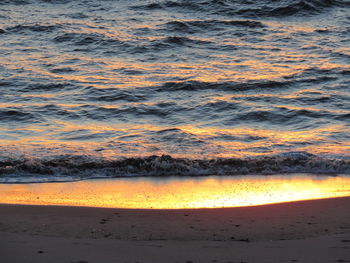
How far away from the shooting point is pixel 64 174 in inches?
322

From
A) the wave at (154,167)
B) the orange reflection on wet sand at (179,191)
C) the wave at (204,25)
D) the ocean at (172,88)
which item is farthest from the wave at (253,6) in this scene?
the orange reflection on wet sand at (179,191)

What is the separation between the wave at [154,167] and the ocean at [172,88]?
0.02 metres

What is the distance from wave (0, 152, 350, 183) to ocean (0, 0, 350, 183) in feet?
0.07

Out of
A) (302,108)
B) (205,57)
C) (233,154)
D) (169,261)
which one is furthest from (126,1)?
(169,261)

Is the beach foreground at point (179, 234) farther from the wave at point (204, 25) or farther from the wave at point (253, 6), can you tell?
the wave at point (253, 6)

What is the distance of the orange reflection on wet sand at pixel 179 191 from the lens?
675 cm

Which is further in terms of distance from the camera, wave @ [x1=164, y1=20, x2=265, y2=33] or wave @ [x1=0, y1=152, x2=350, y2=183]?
wave @ [x1=164, y1=20, x2=265, y2=33]

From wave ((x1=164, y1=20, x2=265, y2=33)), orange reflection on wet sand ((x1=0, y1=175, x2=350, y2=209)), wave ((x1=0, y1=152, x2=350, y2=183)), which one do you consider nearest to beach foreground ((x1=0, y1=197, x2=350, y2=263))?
orange reflection on wet sand ((x1=0, y1=175, x2=350, y2=209))

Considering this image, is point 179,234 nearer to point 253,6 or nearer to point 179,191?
point 179,191

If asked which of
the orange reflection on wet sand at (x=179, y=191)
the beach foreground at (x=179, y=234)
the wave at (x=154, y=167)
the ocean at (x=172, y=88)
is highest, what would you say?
the beach foreground at (x=179, y=234)

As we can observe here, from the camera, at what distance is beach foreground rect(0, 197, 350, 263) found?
5055 millimetres

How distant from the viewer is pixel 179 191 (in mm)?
7309

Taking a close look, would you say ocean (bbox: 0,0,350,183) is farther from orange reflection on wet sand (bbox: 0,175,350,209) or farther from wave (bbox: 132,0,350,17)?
orange reflection on wet sand (bbox: 0,175,350,209)

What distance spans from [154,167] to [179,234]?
2.77 m
